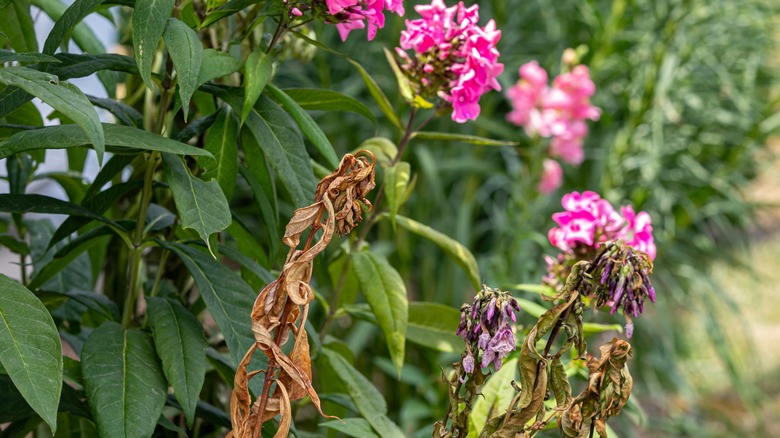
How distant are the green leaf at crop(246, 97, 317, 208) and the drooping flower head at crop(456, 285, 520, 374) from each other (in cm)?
22

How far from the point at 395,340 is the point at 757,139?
2015 mm

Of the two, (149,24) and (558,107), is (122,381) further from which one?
(558,107)

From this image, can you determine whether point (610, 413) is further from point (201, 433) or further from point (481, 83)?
point (201, 433)

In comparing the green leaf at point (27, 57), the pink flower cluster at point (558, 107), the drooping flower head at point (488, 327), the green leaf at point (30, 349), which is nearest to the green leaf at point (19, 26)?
the green leaf at point (27, 57)

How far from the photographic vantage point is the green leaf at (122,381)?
0.69 meters

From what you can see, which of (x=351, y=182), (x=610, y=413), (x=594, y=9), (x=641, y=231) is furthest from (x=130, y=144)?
(x=594, y=9)

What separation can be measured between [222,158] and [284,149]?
0.21 ft

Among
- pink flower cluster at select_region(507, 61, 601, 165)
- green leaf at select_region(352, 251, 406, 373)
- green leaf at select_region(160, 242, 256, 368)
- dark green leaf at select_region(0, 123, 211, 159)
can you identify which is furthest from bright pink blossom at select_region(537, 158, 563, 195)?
dark green leaf at select_region(0, 123, 211, 159)

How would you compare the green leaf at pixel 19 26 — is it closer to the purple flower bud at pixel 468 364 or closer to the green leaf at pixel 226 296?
the green leaf at pixel 226 296

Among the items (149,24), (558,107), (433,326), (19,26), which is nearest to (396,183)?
(433,326)

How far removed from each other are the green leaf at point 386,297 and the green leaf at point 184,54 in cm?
34

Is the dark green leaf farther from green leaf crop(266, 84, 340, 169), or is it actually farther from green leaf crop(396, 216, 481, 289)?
green leaf crop(396, 216, 481, 289)

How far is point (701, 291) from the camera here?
2605mm

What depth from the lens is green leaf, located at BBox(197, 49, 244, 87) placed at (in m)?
0.76
